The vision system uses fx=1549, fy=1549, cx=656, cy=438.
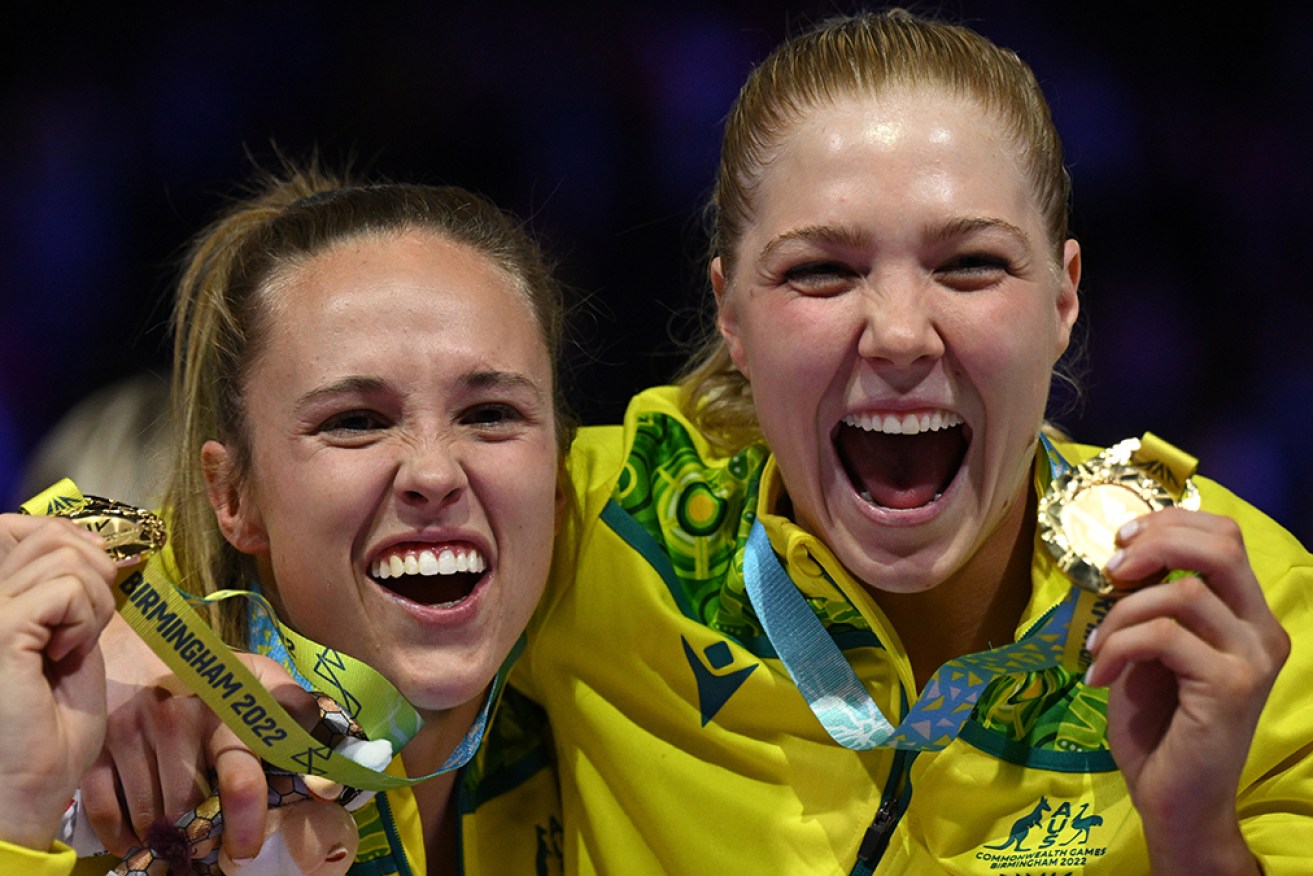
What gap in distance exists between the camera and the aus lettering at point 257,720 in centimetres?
201

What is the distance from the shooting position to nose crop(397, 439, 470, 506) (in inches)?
89.7

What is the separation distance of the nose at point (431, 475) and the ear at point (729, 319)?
53 centimetres

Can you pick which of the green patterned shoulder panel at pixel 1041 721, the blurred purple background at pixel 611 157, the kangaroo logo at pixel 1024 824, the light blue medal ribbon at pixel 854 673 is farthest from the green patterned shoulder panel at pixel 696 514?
the blurred purple background at pixel 611 157

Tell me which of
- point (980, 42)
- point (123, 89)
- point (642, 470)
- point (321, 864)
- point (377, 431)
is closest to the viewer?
point (321, 864)

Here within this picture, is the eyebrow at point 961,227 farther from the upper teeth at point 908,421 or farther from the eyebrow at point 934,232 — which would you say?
the upper teeth at point 908,421

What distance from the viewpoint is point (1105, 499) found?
188cm

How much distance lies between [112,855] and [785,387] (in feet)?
3.86

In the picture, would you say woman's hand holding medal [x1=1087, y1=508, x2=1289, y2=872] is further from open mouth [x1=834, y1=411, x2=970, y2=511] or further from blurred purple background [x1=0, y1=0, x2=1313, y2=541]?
blurred purple background [x1=0, y1=0, x2=1313, y2=541]

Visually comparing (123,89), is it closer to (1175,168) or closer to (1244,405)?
(1175,168)

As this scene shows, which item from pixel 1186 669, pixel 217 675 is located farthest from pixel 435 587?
pixel 1186 669

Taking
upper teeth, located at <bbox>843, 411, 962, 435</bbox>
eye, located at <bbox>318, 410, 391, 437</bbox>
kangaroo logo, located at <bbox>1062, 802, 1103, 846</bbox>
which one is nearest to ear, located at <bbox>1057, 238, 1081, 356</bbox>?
upper teeth, located at <bbox>843, 411, 962, 435</bbox>

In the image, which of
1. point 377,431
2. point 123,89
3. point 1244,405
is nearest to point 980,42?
point 377,431

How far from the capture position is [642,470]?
273 cm

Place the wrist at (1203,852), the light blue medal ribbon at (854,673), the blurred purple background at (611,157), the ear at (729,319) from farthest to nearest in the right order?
the blurred purple background at (611,157) → the ear at (729,319) → the light blue medal ribbon at (854,673) → the wrist at (1203,852)
